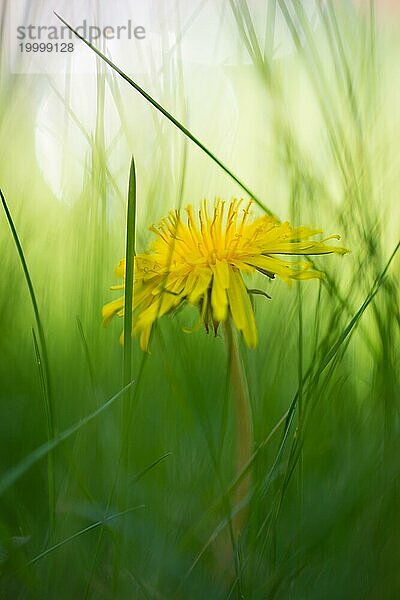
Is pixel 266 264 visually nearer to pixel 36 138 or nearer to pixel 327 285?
pixel 327 285

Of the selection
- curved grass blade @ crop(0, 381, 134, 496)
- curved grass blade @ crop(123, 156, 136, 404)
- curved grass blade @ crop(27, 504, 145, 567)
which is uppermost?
curved grass blade @ crop(123, 156, 136, 404)

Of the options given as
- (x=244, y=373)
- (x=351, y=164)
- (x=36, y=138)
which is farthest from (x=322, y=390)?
(x=36, y=138)

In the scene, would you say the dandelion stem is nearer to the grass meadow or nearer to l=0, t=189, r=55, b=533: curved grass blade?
the grass meadow

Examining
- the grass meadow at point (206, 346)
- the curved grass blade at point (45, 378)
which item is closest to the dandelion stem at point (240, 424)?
the grass meadow at point (206, 346)

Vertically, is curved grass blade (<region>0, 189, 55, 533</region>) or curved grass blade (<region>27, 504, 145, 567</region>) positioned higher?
curved grass blade (<region>0, 189, 55, 533</region>)

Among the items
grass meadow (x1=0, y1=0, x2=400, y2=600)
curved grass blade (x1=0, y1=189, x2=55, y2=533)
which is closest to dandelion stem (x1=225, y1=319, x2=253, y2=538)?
grass meadow (x1=0, y1=0, x2=400, y2=600)

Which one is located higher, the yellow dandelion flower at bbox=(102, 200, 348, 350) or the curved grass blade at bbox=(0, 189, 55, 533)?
the yellow dandelion flower at bbox=(102, 200, 348, 350)

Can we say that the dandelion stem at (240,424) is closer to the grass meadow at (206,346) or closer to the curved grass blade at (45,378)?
the grass meadow at (206,346)
